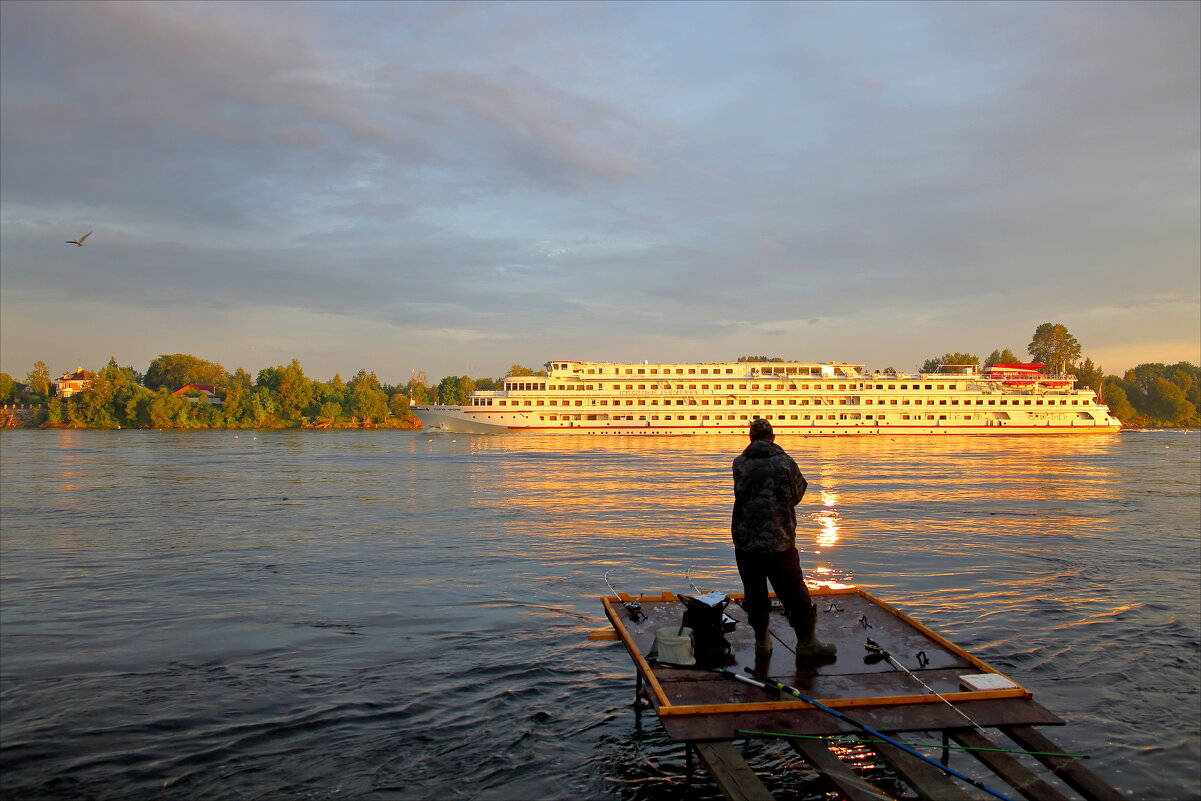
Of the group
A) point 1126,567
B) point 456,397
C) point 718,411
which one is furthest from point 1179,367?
point 1126,567

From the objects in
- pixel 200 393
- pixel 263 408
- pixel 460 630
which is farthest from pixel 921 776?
pixel 200 393

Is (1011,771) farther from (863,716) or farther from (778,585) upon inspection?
(778,585)

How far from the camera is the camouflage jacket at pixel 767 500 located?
6715 mm

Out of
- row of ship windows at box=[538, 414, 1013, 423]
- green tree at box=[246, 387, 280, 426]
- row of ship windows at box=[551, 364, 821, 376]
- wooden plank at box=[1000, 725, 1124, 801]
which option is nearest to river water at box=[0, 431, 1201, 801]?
wooden plank at box=[1000, 725, 1124, 801]

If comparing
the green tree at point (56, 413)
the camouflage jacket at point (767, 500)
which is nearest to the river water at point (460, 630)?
the camouflage jacket at point (767, 500)

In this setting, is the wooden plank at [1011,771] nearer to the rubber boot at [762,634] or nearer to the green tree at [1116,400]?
the rubber boot at [762,634]

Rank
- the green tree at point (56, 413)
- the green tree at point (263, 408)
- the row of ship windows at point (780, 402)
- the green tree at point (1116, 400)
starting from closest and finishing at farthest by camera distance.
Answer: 1. the row of ship windows at point (780, 402)
2. the green tree at point (56, 413)
3. the green tree at point (263, 408)
4. the green tree at point (1116, 400)

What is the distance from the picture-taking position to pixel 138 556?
54.0 feet

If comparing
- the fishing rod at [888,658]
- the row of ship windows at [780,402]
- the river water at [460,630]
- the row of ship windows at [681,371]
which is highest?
the row of ship windows at [681,371]

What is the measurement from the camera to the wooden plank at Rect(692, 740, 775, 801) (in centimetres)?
475

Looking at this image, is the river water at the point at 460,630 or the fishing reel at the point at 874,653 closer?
the fishing reel at the point at 874,653

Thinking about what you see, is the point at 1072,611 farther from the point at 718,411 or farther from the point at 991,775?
Answer: the point at 718,411

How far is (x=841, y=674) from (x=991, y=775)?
1.71m

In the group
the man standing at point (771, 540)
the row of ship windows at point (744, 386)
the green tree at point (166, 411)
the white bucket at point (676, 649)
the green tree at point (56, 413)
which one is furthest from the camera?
the green tree at point (56, 413)
